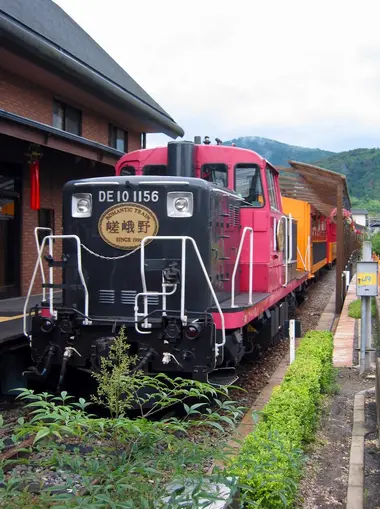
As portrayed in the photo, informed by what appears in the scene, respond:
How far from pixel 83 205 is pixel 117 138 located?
10983 millimetres

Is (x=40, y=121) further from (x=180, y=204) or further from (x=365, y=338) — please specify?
(x=365, y=338)

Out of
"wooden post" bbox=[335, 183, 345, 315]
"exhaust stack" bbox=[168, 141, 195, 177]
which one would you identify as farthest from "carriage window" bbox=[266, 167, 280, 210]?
"wooden post" bbox=[335, 183, 345, 315]

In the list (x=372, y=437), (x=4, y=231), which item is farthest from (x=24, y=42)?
(x=372, y=437)

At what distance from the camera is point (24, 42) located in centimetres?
1027

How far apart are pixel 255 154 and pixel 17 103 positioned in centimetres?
639

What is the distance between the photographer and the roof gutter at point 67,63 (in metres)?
9.97

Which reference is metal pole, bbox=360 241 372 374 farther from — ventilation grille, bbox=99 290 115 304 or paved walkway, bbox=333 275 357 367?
ventilation grille, bbox=99 290 115 304

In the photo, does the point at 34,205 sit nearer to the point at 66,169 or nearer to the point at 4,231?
the point at 4,231

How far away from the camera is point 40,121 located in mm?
12484

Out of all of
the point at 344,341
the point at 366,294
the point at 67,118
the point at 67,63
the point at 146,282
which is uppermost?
the point at 67,63

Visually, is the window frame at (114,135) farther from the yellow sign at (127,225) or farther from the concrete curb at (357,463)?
the concrete curb at (357,463)

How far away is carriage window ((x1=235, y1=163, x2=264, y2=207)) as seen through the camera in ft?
24.1

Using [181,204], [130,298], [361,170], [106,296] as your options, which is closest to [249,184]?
[181,204]

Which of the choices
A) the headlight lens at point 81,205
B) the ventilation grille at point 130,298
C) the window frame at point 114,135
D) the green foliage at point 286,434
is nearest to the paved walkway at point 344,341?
the green foliage at point 286,434
